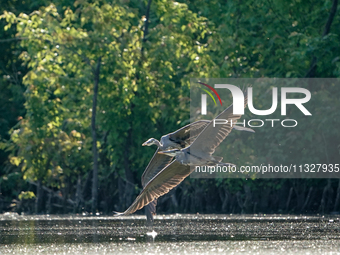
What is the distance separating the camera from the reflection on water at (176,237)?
1203 centimetres

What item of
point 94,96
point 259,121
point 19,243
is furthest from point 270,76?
point 19,243

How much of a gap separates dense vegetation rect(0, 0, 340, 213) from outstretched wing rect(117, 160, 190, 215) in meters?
9.42

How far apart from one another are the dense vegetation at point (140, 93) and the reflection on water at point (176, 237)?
6.15 meters

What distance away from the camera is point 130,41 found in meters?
26.4

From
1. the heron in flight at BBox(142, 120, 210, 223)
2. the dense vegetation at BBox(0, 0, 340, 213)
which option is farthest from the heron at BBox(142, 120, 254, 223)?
the dense vegetation at BBox(0, 0, 340, 213)

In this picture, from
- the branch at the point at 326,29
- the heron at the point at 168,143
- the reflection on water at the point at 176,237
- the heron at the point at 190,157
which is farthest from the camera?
the branch at the point at 326,29

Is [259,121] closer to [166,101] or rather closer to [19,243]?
[166,101]

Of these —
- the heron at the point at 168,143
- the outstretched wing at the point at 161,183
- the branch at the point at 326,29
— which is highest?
the branch at the point at 326,29

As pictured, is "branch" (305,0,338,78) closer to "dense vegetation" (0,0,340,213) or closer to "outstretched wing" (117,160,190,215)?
"dense vegetation" (0,0,340,213)

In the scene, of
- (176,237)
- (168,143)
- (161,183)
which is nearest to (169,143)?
(168,143)

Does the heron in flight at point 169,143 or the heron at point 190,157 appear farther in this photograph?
the heron in flight at point 169,143

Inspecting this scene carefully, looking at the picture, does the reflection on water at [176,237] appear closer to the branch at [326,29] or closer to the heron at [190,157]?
the heron at [190,157]

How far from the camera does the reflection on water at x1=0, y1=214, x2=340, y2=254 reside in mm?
12031

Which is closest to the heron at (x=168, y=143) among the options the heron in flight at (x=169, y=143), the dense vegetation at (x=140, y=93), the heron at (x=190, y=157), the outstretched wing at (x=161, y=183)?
the heron in flight at (x=169, y=143)
